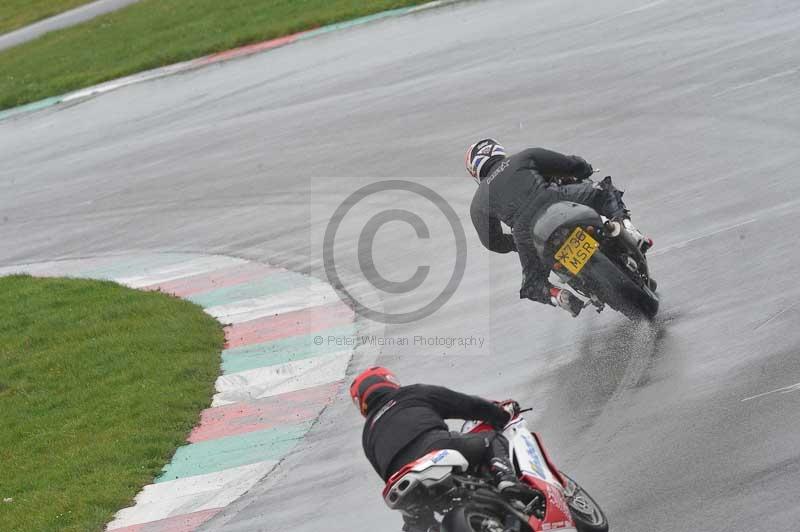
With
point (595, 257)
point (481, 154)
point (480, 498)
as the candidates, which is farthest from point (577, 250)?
point (480, 498)

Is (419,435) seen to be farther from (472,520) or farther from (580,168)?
(580,168)

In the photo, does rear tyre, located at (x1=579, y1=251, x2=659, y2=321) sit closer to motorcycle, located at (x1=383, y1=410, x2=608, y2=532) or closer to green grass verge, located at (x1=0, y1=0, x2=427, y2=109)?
motorcycle, located at (x1=383, y1=410, x2=608, y2=532)

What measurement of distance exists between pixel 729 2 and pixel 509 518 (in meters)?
16.0

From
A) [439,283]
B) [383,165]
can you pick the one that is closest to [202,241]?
[383,165]

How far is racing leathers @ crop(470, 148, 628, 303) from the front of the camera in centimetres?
950

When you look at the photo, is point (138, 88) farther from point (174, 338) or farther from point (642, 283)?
point (642, 283)

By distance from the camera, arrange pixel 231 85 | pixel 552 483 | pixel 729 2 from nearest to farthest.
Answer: pixel 552 483 → pixel 729 2 → pixel 231 85

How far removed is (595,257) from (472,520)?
140 inches

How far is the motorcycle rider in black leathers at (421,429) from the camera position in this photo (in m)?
6.44

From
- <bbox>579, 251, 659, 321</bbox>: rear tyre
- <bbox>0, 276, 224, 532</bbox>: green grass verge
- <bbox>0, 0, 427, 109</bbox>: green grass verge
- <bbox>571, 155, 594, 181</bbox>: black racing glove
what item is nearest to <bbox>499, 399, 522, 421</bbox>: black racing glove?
<bbox>579, 251, 659, 321</bbox>: rear tyre

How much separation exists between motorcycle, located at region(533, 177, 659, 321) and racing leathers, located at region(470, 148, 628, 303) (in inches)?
7.5

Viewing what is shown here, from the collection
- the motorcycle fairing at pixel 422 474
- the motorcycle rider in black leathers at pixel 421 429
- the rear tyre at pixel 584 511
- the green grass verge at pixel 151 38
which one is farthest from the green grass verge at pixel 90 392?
the green grass verge at pixel 151 38

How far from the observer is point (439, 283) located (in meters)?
12.5

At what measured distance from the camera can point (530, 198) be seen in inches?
373
